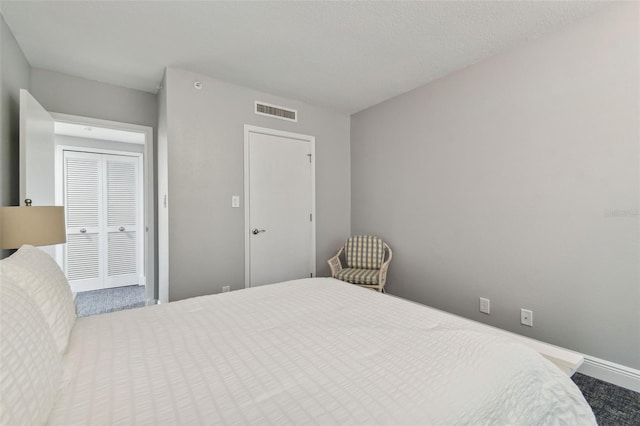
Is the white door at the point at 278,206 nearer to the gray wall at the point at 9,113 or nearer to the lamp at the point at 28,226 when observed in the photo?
the lamp at the point at 28,226

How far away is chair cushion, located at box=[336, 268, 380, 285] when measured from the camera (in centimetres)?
317

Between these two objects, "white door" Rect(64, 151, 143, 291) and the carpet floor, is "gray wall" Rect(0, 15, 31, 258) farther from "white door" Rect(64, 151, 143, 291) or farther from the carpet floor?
the carpet floor

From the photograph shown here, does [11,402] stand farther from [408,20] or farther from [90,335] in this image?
[408,20]

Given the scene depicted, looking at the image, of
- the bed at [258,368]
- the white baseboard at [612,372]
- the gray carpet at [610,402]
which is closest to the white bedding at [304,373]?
the bed at [258,368]

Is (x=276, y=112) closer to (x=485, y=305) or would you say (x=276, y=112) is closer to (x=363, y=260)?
(x=363, y=260)

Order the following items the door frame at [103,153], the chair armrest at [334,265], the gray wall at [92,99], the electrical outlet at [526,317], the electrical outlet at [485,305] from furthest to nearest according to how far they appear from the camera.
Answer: the door frame at [103,153] → the chair armrest at [334,265] → the gray wall at [92,99] → the electrical outlet at [485,305] → the electrical outlet at [526,317]

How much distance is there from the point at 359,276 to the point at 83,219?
410 centimetres

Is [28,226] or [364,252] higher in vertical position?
[28,226]

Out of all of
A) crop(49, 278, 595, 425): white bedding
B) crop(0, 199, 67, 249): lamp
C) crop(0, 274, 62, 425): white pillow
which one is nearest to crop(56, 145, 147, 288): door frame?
crop(0, 199, 67, 249): lamp

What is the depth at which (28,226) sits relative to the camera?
5.37 feet

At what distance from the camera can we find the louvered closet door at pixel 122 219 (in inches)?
175

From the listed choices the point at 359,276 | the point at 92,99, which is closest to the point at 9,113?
the point at 92,99

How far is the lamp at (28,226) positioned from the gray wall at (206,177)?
1.04 metres

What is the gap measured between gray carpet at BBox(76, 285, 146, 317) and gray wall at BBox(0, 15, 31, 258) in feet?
5.63
